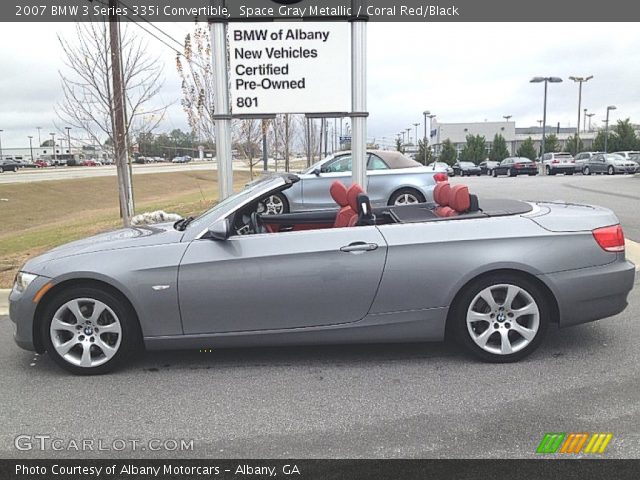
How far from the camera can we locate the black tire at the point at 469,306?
→ 13.2 ft

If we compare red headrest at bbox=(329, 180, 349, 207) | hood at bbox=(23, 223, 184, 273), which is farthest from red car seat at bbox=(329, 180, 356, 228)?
hood at bbox=(23, 223, 184, 273)

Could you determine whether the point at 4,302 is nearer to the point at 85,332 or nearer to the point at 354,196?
the point at 85,332

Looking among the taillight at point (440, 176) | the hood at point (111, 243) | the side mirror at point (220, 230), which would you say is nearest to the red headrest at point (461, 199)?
the side mirror at point (220, 230)

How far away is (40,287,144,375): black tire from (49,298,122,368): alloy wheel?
0.02 m

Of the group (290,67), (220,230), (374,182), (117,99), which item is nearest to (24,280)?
(220,230)

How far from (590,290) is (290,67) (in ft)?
16.7

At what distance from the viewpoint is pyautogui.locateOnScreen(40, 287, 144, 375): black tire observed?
396cm

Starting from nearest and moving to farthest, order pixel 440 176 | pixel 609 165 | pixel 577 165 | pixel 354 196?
pixel 354 196, pixel 440 176, pixel 609 165, pixel 577 165

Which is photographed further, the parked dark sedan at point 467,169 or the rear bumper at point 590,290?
the parked dark sedan at point 467,169

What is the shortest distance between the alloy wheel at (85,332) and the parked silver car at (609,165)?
3888 cm

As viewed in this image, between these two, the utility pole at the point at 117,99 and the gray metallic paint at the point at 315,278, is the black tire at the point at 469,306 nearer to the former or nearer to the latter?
the gray metallic paint at the point at 315,278

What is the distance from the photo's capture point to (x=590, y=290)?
409 cm

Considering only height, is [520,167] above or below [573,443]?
above
